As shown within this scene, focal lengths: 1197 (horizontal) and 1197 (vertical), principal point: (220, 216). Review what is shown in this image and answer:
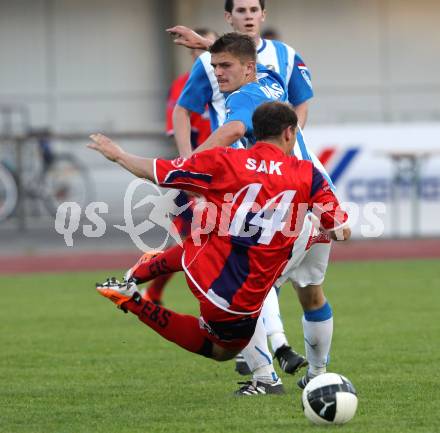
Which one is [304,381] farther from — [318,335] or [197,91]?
[197,91]

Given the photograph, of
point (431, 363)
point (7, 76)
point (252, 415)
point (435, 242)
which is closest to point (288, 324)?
point (431, 363)

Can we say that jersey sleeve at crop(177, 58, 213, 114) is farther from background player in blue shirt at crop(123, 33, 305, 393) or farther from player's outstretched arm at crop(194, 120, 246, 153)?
player's outstretched arm at crop(194, 120, 246, 153)

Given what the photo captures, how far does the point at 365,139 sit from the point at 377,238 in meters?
1.60

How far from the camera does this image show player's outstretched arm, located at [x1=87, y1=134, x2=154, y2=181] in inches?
217

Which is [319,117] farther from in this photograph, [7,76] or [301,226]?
[301,226]

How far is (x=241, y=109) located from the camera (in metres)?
6.10

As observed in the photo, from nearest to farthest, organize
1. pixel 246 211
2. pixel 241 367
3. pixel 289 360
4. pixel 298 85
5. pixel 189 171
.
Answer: pixel 189 171, pixel 246 211, pixel 289 360, pixel 298 85, pixel 241 367

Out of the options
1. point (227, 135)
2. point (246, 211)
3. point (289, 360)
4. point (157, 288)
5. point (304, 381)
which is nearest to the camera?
point (246, 211)

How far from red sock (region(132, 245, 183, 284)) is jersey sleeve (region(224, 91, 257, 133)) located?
774 mm

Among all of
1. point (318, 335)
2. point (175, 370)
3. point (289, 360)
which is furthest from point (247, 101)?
point (175, 370)

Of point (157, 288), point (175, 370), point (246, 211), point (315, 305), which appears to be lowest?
point (157, 288)

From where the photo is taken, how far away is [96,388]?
6691mm

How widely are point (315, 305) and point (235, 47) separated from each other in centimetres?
147

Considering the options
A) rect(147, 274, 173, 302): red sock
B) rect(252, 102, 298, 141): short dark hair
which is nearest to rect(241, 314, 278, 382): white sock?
rect(252, 102, 298, 141): short dark hair
